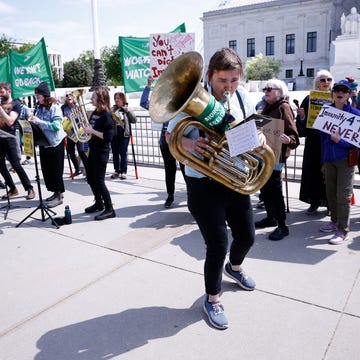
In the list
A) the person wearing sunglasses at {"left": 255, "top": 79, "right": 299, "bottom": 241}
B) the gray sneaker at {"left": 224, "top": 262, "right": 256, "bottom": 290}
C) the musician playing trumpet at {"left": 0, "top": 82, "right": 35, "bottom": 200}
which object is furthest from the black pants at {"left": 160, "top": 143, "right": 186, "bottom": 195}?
the gray sneaker at {"left": 224, "top": 262, "right": 256, "bottom": 290}

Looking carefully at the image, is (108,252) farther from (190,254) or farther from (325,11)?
(325,11)

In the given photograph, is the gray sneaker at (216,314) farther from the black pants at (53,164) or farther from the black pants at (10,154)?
the black pants at (10,154)

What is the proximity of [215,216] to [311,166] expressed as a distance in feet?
9.55

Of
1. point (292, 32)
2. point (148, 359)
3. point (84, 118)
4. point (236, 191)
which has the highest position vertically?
point (292, 32)

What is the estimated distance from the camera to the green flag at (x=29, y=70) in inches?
320

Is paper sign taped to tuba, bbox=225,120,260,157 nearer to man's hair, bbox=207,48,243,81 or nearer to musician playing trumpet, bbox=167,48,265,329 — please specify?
musician playing trumpet, bbox=167,48,265,329

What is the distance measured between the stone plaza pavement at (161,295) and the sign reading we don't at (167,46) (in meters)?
2.87

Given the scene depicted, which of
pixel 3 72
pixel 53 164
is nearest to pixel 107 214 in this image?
pixel 53 164

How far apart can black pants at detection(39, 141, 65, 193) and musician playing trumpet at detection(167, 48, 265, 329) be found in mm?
3525

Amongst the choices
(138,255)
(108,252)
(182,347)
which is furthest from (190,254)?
(182,347)

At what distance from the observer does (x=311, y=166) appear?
4.89m

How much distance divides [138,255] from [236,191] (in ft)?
5.99

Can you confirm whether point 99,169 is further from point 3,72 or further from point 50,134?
point 3,72

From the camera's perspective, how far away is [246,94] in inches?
104
